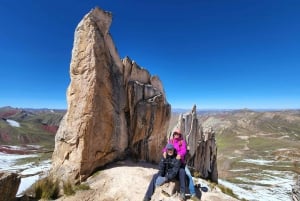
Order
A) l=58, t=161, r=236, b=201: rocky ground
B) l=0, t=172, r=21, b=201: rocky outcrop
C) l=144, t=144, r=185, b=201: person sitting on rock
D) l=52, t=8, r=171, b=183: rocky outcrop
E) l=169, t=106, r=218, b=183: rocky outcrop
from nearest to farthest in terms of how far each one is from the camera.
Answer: l=0, t=172, r=21, b=201: rocky outcrop < l=144, t=144, r=185, b=201: person sitting on rock < l=58, t=161, r=236, b=201: rocky ground < l=52, t=8, r=171, b=183: rocky outcrop < l=169, t=106, r=218, b=183: rocky outcrop

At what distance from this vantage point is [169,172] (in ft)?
35.6

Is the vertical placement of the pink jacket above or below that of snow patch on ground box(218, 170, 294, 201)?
above

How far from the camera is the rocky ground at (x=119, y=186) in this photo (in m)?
12.0

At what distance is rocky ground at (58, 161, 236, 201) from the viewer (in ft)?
39.2

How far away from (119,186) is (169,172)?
3375 mm

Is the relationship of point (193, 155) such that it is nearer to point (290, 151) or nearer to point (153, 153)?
point (153, 153)

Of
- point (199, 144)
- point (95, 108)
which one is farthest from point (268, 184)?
point (95, 108)

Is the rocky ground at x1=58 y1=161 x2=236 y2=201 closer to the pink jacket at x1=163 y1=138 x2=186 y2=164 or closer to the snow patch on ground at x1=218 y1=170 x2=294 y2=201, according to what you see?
the pink jacket at x1=163 y1=138 x2=186 y2=164

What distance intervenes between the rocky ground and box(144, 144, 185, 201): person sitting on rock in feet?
3.73

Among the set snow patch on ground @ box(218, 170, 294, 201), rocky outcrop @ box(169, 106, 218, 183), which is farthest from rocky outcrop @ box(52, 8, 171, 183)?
snow patch on ground @ box(218, 170, 294, 201)

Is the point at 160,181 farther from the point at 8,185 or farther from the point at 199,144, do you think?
the point at 199,144

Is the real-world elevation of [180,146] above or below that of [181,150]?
above

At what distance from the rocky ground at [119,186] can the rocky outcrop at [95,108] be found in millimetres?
1091

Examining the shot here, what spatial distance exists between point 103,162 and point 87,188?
2.75 metres
